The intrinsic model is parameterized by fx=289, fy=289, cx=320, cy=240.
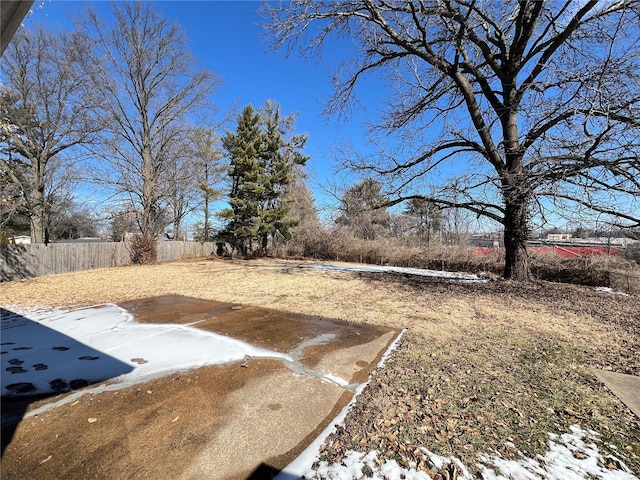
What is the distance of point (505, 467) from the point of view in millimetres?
1722

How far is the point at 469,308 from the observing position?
574 cm

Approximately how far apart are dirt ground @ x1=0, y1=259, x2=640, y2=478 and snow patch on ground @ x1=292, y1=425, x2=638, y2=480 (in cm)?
7

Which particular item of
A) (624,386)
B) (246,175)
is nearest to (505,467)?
(624,386)

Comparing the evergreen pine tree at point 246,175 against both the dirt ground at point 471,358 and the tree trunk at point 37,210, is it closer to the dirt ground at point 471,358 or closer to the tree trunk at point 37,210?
the tree trunk at point 37,210

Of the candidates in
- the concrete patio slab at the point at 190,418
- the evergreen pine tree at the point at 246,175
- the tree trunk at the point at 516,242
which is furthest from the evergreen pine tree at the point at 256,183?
the concrete patio slab at the point at 190,418

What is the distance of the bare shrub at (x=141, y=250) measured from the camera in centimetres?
1395

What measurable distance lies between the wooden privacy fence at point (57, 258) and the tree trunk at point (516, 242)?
47.9 ft

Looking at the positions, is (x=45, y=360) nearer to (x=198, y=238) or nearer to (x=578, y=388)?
(x=578, y=388)

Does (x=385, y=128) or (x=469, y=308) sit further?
(x=385, y=128)

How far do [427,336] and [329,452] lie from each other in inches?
107

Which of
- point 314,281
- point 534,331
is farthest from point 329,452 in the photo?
point 314,281

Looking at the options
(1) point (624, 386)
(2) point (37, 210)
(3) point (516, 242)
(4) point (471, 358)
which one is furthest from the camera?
(2) point (37, 210)

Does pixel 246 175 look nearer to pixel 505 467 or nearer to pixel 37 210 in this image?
pixel 37 210

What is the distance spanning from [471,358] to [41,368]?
4.65 m
